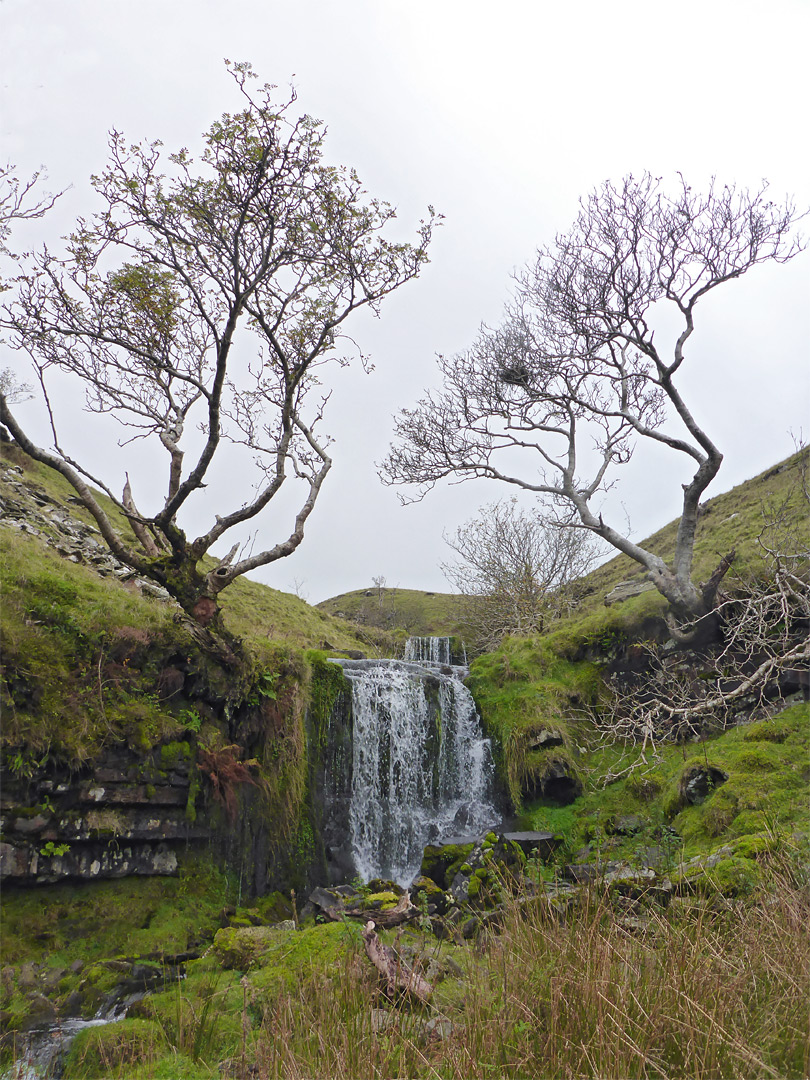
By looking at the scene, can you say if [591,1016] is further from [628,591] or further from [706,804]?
[628,591]

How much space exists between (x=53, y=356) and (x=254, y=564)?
5271 millimetres

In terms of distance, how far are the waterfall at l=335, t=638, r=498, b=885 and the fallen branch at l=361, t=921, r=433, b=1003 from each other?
207 inches

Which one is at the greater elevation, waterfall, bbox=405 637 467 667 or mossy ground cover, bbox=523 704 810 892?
waterfall, bbox=405 637 467 667

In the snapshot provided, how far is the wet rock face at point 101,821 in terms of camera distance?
671 cm

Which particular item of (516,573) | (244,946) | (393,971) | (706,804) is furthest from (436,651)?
(393,971)

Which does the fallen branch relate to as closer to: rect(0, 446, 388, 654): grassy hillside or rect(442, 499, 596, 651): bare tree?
rect(0, 446, 388, 654): grassy hillside

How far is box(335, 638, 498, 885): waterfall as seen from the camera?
10180 mm

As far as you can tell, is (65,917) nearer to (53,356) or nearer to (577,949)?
(577,949)

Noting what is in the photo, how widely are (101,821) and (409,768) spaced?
5.61 m

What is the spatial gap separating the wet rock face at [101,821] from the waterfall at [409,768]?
3185 millimetres

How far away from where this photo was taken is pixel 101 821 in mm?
7289

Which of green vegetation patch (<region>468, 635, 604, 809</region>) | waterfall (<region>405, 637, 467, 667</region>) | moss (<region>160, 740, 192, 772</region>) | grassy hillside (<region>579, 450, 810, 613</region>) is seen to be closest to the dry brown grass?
moss (<region>160, 740, 192, 772</region>)

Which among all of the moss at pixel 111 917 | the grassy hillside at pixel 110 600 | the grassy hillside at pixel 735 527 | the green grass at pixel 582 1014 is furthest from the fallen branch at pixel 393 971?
the grassy hillside at pixel 735 527

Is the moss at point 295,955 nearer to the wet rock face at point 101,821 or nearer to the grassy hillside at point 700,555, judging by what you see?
the wet rock face at point 101,821
